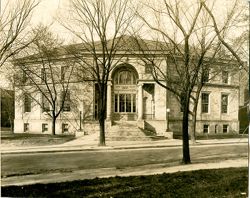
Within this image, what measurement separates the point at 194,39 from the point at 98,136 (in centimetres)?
978

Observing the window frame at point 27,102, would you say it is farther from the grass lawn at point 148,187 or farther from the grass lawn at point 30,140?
the grass lawn at point 148,187

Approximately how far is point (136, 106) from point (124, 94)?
3.11m

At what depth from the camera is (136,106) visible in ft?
71.4

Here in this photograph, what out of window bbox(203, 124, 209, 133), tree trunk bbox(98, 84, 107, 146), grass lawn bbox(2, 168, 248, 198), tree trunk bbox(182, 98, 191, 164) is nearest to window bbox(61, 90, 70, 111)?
tree trunk bbox(98, 84, 107, 146)

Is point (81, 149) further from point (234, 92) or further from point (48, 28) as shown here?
point (234, 92)

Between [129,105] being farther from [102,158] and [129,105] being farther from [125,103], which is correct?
[102,158]

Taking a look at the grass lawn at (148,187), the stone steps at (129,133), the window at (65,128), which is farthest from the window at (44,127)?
the grass lawn at (148,187)

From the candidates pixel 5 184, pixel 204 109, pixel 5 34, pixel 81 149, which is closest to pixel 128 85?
pixel 81 149

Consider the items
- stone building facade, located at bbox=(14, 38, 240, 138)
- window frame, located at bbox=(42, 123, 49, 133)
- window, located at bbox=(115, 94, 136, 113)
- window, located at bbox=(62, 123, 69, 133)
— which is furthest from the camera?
window, located at bbox=(115, 94, 136, 113)

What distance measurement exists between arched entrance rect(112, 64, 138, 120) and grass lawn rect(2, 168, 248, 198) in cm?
1113

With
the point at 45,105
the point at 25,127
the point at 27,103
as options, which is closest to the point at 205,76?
the point at 45,105

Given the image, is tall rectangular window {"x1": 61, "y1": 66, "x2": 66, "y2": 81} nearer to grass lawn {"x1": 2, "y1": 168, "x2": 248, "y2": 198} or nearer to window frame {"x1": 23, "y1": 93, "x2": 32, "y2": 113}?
window frame {"x1": 23, "y1": 93, "x2": 32, "y2": 113}

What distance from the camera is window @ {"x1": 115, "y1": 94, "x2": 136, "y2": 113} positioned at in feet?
76.2

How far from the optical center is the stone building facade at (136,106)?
14.2 metres
